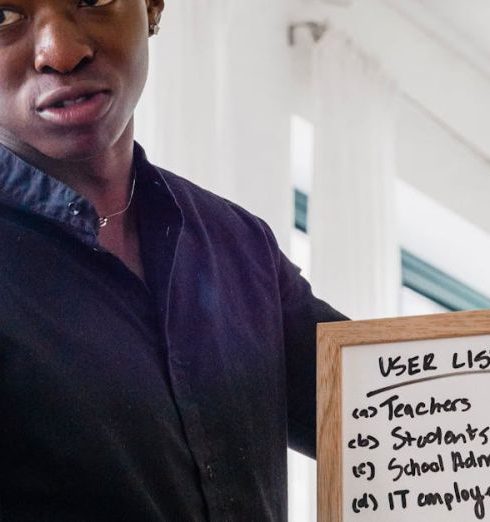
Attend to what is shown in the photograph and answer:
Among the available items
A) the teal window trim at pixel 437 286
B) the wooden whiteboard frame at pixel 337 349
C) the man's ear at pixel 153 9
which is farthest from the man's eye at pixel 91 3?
the teal window trim at pixel 437 286

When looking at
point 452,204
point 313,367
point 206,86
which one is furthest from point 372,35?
point 313,367

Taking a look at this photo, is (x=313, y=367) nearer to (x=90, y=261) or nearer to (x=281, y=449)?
(x=281, y=449)

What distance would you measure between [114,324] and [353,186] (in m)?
2.20

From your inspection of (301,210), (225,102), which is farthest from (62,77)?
(301,210)

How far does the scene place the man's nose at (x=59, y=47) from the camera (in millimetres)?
967

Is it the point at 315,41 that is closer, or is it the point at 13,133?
the point at 13,133

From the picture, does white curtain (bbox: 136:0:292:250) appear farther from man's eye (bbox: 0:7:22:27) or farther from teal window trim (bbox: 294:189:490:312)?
man's eye (bbox: 0:7:22:27)

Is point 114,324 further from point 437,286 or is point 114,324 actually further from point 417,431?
point 437,286

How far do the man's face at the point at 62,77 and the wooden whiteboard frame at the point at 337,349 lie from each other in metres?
0.23

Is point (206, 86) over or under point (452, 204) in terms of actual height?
under

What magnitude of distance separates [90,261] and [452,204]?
2.72 meters

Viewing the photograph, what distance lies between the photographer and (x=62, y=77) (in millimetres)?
974

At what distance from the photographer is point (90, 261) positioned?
100 centimetres

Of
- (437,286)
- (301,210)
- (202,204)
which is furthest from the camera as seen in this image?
(437,286)
